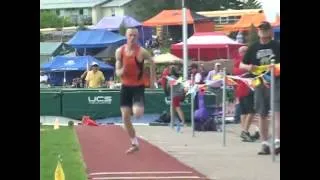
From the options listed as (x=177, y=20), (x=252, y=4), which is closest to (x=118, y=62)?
(x=177, y=20)

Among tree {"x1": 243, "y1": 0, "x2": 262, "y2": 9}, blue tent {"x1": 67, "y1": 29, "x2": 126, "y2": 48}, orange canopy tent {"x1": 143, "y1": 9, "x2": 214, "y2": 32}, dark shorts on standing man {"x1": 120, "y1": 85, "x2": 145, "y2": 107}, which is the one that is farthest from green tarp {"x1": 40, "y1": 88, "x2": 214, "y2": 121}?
tree {"x1": 243, "y1": 0, "x2": 262, "y2": 9}

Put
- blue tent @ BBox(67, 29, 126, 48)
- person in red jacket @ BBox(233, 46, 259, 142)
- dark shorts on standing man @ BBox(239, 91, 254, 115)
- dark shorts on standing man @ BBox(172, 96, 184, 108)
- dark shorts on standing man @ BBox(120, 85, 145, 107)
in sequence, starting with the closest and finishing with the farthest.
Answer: blue tent @ BBox(67, 29, 126, 48), dark shorts on standing man @ BBox(120, 85, 145, 107), person in red jacket @ BBox(233, 46, 259, 142), dark shorts on standing man @ BBox(239, 91, 254, 115), dark shorts on standing man @ BBox(172, 96, 184, 108)

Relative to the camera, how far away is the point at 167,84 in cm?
512

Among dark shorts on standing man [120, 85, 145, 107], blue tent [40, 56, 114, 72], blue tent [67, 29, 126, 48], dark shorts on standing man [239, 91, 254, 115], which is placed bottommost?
dark shorts on standing man [239, 91, 254, 115]

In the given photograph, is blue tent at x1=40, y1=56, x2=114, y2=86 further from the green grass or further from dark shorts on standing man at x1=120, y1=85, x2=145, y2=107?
the green grass

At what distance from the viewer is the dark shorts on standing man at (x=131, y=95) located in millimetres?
4867

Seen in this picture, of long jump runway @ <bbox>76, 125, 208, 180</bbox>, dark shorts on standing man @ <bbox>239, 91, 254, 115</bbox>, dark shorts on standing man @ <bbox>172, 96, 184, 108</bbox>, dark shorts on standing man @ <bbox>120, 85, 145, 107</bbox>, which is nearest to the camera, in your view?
long jump runway @ <bbox>76, 125, 208, 180</bbox>

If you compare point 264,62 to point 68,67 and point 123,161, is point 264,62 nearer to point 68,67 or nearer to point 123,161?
point 123,161

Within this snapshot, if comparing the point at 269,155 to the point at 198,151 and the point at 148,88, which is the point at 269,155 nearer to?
A: the point at 198,151

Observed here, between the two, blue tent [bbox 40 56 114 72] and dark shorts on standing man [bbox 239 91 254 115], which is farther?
dark shorts on standing man [bbox 239 91 254 115]

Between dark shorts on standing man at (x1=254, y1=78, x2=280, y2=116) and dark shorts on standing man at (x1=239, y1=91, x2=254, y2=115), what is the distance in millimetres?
39

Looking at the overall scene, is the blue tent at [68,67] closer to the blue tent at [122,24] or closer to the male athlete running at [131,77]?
the male athlete running at [131,77]

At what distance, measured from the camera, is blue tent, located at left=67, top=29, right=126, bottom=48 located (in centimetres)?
465
